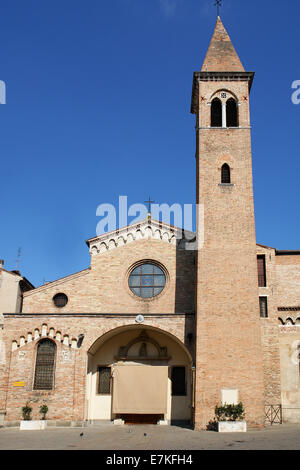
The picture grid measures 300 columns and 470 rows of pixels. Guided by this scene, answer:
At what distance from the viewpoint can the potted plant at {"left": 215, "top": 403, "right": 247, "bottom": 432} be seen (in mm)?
16266

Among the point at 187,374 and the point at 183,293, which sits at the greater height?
the point at 183,293

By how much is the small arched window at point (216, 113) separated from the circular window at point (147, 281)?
738 centimetres

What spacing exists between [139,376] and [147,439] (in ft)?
18.1

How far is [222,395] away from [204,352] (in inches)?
65.8

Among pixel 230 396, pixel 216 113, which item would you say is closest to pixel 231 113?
pixel 216 113

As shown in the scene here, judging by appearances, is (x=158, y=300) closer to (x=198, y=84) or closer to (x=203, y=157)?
(x=203, y=157)

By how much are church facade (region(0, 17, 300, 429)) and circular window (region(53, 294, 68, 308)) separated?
5 cm

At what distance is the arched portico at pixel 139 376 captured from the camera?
19766mm

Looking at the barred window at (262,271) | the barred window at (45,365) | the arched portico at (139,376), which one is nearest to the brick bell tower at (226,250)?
the arched portico at (139,376)

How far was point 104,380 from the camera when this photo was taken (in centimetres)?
2072

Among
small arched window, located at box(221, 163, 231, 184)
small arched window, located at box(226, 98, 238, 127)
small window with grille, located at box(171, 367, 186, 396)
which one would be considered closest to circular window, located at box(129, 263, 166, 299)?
small window with grille, located at box(171, 367, 186, 396)
